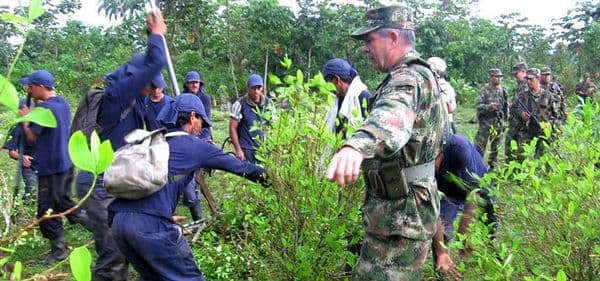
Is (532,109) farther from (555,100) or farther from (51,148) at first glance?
(51,148)

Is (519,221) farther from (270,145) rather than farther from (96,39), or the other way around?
(96,39)

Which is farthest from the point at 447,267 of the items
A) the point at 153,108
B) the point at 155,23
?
the point at 153,108

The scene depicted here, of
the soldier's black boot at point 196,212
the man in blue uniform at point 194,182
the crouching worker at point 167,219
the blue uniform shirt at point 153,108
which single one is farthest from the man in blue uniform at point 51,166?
the crouching worker at point 167,219

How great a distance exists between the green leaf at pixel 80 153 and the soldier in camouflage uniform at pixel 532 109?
846 centimetres

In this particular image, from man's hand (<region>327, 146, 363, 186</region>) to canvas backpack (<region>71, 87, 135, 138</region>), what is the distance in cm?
233

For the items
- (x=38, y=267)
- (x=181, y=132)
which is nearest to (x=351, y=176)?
(x=181, y=132)

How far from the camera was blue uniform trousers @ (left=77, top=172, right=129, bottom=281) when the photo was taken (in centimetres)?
382

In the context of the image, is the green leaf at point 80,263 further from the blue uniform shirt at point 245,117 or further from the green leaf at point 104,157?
the blue uniform shirt at point 245,117

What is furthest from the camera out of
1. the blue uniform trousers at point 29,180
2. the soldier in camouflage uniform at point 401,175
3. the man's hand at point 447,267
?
the blue uniform trousers at point 29,180

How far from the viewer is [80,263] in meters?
0.88

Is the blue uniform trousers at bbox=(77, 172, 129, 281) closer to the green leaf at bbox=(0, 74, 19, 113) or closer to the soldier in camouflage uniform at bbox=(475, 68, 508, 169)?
the green leaf at bbox=(0, 74, 19, 113)

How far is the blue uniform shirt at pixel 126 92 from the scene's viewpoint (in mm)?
3494

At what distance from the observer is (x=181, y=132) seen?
331cm

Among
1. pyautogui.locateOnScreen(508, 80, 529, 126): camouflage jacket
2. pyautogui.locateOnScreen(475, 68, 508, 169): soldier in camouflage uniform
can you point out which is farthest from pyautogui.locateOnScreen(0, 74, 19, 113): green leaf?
pyautogui.locateOnScreen(475, 68, 508, 169): soldier in camouflage uniform
